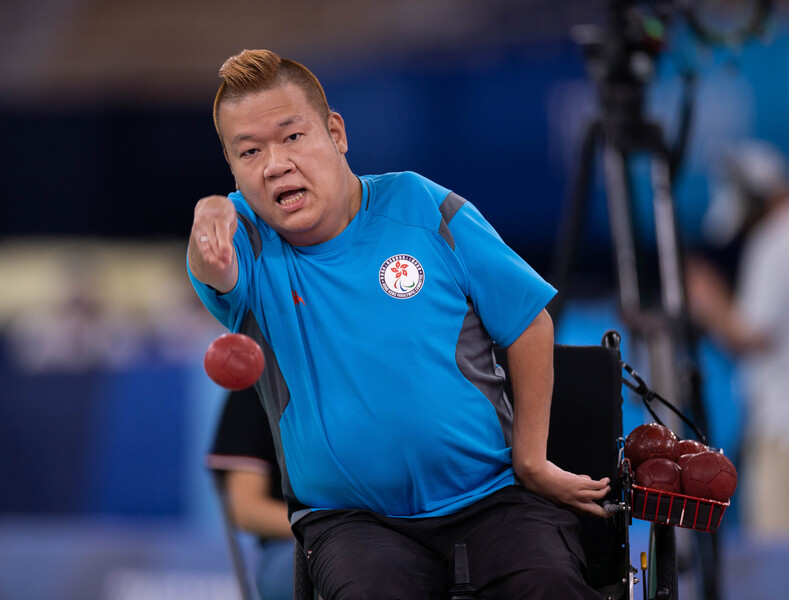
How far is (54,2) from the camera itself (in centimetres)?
1119

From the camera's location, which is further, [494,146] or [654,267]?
[494,146]

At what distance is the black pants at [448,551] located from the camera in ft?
5.92

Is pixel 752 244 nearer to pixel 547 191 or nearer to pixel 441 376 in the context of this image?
pixel 547 191

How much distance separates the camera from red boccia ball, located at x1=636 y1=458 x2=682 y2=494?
194 centimetres

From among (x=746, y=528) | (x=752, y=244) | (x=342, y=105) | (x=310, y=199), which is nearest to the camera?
(x=310, y=199)

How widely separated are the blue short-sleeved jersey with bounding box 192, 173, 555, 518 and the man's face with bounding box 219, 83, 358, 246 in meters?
0.09

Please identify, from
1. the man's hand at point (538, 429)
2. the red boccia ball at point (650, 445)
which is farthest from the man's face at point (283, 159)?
the red boccia ball at point (650, 445)

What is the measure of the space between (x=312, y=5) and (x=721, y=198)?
606 centimetres

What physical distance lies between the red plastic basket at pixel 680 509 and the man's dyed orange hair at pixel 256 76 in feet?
3.36

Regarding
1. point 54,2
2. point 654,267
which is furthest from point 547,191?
point 54,2

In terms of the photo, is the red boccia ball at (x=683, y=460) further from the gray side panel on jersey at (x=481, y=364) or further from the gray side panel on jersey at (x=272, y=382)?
the gray side panel on jersey at (x=272, y=382)

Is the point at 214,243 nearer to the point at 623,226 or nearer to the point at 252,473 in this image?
the point at 252,473

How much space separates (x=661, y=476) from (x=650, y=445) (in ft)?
0.40

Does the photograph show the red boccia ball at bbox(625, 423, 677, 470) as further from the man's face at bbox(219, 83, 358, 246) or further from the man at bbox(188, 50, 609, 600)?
the man's face at bbox(219, 83, 358, 246)
